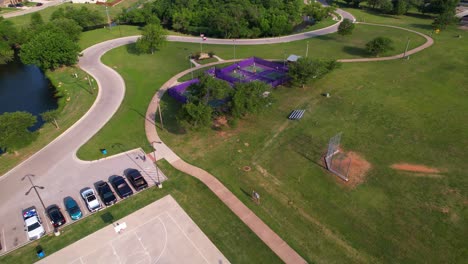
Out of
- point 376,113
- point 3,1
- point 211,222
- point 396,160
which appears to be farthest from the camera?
point 3,1

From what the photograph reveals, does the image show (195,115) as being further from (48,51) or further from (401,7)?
(401,7)

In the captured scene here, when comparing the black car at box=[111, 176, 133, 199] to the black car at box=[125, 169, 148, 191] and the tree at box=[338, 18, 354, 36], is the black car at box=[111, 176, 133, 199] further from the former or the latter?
the tree at box=[338, 18, 354, 36]

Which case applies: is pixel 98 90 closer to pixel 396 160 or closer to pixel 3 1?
pixel 396 160

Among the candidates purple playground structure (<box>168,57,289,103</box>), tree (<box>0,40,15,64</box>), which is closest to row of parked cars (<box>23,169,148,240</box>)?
purple playground structure (<box>168,57,289,103</box>)

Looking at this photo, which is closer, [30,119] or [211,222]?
[211,222]

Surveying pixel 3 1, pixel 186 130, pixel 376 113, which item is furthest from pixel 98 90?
pixel 3 1

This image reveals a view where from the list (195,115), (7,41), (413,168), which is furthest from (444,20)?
(7,41)

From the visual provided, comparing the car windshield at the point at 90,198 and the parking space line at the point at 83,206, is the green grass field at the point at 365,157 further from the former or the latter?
the parking space line at the point at 83,206
